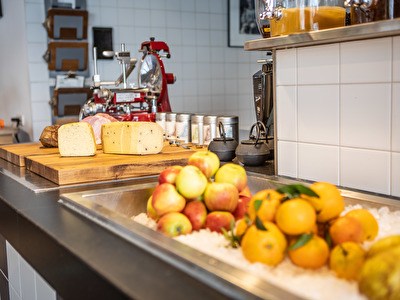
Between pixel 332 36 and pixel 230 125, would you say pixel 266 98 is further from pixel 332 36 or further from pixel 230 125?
pixel 332 36

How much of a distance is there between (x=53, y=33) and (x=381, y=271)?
141 inches

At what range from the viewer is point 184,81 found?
15.3 feet

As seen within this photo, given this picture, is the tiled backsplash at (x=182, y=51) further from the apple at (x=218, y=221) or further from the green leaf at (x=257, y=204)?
the green leaf at (x=257, y=204)

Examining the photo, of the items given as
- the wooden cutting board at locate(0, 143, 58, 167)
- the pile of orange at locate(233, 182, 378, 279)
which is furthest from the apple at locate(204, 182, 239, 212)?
the wooden cutting board at locate(0, 143, 58, 167)

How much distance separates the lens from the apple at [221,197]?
1.09 m

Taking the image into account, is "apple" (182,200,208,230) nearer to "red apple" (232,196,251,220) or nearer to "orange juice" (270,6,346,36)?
"red apple" (232,196,251,220)

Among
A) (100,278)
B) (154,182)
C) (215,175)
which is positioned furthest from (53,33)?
(100,278)

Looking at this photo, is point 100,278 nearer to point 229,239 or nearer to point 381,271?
point 229,239

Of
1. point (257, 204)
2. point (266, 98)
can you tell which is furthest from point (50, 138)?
point (257, 204)

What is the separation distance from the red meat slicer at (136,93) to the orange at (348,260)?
5.87ft

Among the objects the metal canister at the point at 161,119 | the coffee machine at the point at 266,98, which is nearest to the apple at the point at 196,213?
the coffee machine at the point at 266,98

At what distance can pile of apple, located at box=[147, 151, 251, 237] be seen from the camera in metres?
1.06

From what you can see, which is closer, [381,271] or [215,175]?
[381,271]

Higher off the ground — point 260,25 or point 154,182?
point 260,25
